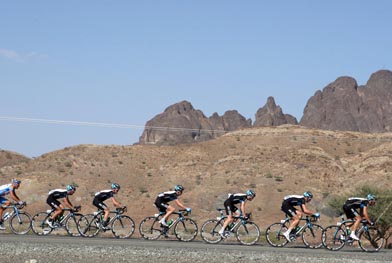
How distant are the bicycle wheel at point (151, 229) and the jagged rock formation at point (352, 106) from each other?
337 feet

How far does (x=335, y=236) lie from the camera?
2153 centimetres

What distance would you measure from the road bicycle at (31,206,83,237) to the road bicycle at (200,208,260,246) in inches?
182

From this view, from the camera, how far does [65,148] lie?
76.6 metres

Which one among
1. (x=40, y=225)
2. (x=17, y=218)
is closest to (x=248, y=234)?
(x=40, y=225)

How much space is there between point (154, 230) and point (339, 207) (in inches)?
732

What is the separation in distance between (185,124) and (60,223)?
104 m

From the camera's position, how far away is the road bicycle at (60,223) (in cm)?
2436

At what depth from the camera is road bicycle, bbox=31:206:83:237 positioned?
2436 centimetres

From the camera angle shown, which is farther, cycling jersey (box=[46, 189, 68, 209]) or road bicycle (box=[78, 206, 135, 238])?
road bicycle (box=[78, 206, 135, 238])

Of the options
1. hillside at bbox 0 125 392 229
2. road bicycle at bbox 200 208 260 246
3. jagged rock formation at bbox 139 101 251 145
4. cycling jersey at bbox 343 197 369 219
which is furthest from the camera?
jagged rock formation at bbox 139 101 251 145

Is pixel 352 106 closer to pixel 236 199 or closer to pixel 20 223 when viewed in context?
pixel 236 199

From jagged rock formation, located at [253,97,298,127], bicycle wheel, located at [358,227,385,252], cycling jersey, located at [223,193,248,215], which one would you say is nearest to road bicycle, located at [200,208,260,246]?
cycling jersey, located at [223,193,248,215]

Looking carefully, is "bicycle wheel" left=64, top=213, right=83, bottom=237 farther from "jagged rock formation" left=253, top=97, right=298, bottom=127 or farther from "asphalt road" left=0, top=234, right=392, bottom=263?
"jagged rock formation" left=253, top=97, right=298, bottom=127

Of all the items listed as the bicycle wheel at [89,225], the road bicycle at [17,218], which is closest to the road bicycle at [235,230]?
the bicycle wheel at [89,225]
